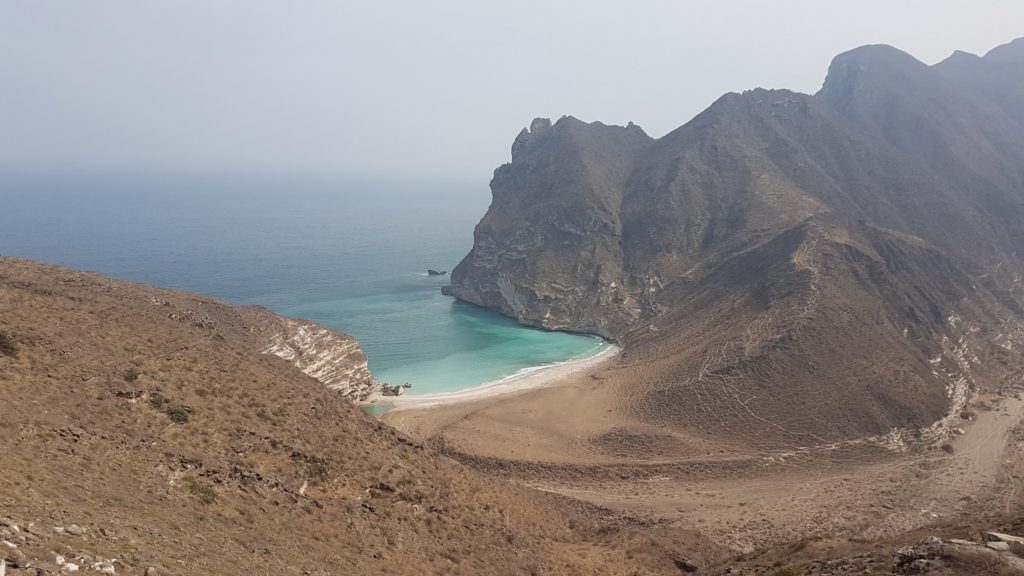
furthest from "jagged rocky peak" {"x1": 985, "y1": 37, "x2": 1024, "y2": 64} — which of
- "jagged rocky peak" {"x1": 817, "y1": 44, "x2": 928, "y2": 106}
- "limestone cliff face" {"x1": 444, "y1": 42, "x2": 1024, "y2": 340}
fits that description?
"limestone cliff face" {"x1": 444, "y1": 42, "x2": 1024, "y2": 340}

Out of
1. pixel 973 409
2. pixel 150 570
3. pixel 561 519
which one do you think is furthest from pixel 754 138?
pixel 150 570

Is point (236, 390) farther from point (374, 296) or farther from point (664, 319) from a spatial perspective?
point (374, 296)

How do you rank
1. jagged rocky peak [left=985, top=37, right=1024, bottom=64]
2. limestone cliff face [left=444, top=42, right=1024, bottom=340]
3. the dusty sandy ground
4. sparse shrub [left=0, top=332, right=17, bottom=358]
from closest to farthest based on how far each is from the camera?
1. sparse shrub [left=0, top=332, right=17, bottom=358]
2. the dusty sandy ground
3. limestone cliff face [left=444, top=42, right=1024, bottom=340]
4. jagged rocky peak [left=985, top=37, right=1024, bottom=64]

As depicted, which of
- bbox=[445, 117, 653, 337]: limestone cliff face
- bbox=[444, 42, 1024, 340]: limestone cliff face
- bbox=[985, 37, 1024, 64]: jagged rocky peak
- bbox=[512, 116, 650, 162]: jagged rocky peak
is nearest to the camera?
bbox=[445, 117, 653, 337]: limestone cliff face

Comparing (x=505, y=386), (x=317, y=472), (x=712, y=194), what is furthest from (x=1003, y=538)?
(x=712, y=194)

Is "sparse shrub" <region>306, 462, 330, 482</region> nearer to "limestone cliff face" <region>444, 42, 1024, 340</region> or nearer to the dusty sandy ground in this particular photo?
the dusty sandy ground

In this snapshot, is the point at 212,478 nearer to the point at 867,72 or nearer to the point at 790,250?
the point at 790,250
